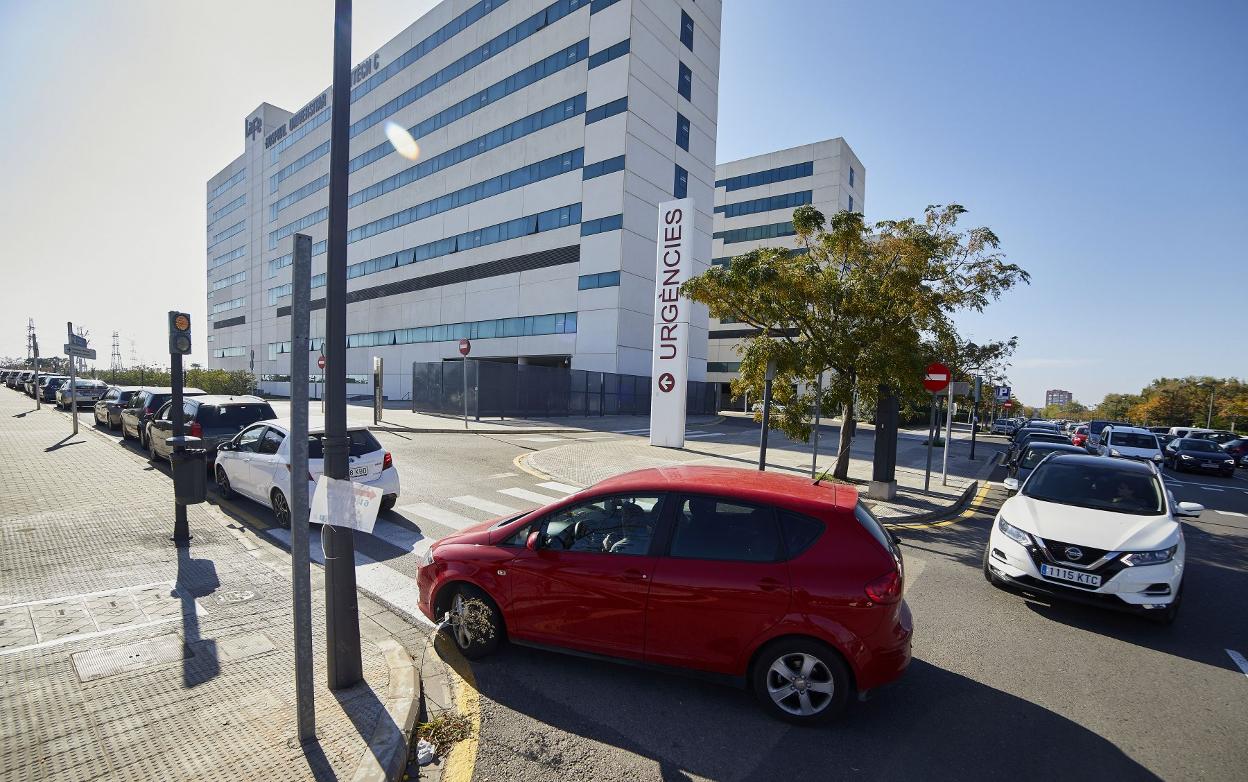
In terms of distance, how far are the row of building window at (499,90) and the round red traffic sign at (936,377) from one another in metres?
31.3

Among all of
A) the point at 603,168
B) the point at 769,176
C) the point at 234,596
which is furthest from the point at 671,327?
the point at 769,176

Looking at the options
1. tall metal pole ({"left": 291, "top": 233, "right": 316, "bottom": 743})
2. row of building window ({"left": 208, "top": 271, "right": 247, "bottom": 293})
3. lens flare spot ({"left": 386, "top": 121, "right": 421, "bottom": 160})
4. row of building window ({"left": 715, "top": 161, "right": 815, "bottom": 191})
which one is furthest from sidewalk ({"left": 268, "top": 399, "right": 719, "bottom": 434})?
row of building window ({"left": 208, "top": 271, "right": 247, "bottom": 293})

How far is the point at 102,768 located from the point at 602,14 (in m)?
39.3

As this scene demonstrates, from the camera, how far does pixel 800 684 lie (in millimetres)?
3545

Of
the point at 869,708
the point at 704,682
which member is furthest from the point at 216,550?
the point at 869,708

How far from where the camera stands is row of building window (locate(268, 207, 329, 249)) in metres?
55.3

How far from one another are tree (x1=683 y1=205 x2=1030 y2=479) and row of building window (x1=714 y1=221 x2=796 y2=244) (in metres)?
46.4

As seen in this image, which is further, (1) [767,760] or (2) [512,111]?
(2) [512,111]

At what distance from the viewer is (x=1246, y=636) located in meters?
5.25

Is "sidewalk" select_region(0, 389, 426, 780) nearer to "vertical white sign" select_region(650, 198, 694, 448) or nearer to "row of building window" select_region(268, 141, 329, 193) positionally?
"vertical white sign" select_region(650, 198, 694, 448)

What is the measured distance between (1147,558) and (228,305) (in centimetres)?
9210

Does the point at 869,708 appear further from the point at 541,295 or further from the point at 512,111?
the point at 512,111

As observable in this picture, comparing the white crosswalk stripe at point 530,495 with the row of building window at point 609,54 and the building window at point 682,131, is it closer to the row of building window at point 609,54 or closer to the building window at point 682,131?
the row of building window at point 609,54

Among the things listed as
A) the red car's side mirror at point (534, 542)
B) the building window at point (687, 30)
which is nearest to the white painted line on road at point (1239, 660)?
the red car's side mirror at point (534, 542)
